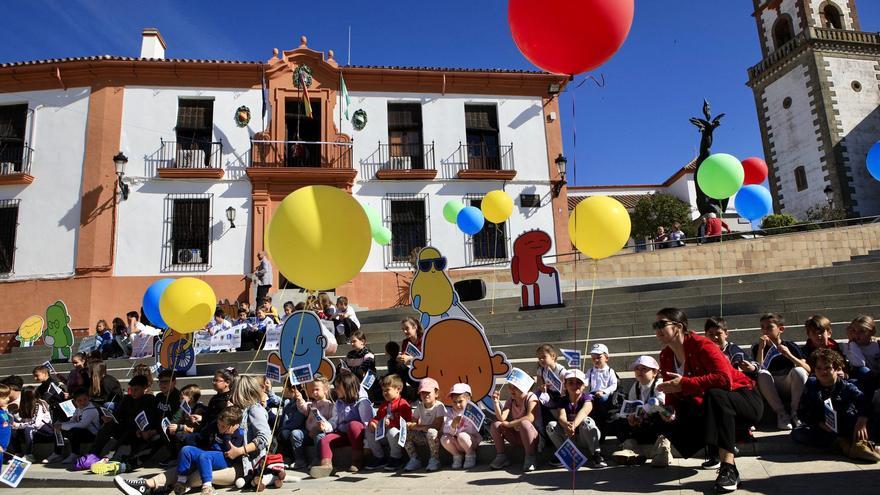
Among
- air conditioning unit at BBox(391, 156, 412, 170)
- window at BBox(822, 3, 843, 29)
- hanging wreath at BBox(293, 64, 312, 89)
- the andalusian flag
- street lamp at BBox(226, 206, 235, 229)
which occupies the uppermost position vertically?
window at BBox(822, 3, 843, 29)

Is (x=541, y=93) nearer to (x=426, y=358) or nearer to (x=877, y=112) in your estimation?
(x=426, y=358)

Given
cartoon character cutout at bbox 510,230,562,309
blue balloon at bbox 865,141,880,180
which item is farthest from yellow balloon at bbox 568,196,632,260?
blue balloon at bbox 865,141,880,180

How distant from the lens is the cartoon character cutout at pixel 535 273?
9.23 meters

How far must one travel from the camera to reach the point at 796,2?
26719 mm

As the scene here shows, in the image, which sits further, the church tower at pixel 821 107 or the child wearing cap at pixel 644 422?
the church tower at pixel 821 107

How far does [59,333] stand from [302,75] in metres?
8.91

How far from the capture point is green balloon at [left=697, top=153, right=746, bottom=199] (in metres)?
8.48

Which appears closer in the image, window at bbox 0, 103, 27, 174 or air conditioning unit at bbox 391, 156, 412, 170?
window at bbox 0, 103, 27, 174

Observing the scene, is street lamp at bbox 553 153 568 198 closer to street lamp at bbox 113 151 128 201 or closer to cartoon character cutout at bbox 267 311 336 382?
cartoon character cutout at bbox 267 311 336 382

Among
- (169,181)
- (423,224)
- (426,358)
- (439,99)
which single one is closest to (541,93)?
(439,99)

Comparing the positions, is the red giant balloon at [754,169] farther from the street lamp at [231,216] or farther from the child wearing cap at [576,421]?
the street lamp at [231,216]

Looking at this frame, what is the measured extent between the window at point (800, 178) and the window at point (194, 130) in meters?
25.5

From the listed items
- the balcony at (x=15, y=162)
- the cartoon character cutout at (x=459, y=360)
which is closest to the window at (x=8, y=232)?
the balcony at (x=15, y=162)

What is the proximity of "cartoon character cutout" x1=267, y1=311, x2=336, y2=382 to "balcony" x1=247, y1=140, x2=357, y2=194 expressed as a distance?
8.47 meters
